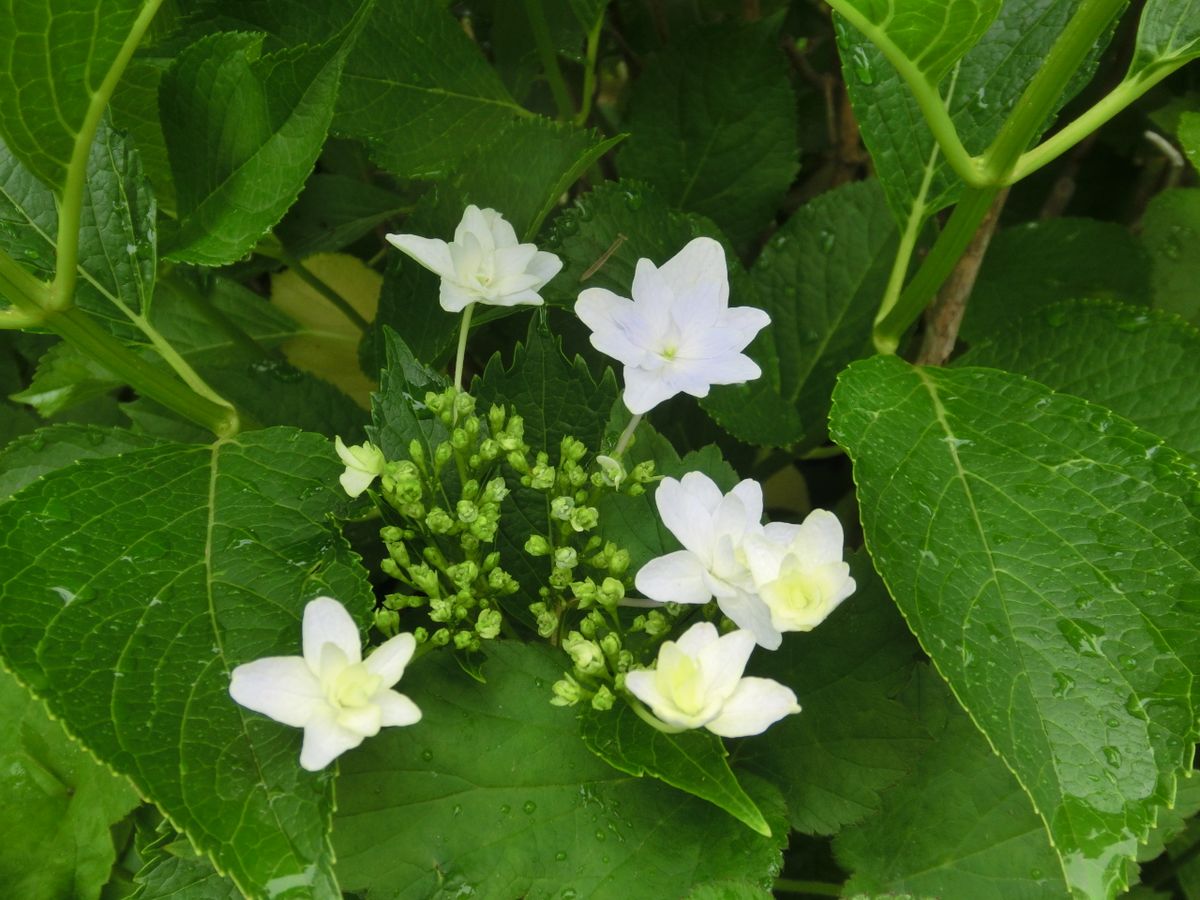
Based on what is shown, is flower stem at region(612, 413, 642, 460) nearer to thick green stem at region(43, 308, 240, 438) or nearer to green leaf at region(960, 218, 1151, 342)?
thick green stem at region(43, 308, 240, 438)

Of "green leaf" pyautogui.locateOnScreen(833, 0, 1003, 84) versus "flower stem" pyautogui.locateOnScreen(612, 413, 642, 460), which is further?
"flower stem" pyautogui.locateOnScreen(612, 413, 642, 460)

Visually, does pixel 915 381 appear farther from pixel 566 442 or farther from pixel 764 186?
pixel 764 186

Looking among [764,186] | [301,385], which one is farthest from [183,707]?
[764,186]

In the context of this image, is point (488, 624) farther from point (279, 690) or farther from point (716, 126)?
point (716, 126)

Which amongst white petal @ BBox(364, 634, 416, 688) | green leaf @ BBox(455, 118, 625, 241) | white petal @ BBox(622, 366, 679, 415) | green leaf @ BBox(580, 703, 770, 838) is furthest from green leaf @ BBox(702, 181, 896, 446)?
white petal @ BBox(364, 634, 416, 688)

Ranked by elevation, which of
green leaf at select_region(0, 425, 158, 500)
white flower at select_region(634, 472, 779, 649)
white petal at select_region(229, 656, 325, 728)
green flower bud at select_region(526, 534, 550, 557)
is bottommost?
green leaf at select_region(0, 425, 158, 500)

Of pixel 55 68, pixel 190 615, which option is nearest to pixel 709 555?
pixel 190 615
